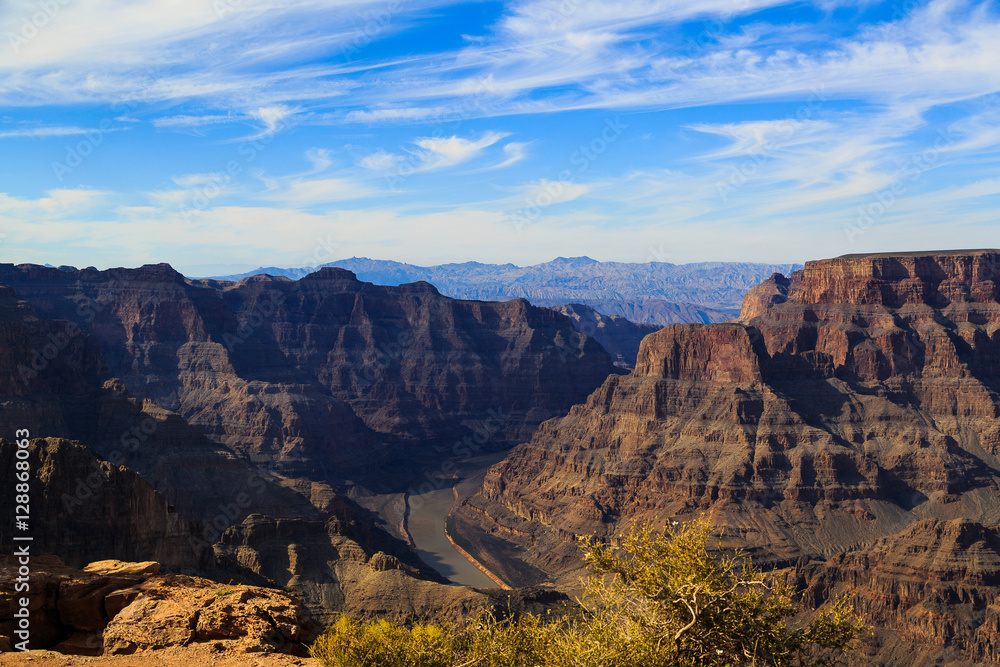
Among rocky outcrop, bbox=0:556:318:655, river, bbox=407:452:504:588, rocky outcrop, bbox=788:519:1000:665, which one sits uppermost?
rocky outcrop, bbox=0:556:318:655

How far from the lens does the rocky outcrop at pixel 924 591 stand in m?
81.2

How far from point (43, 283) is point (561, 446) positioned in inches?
5276

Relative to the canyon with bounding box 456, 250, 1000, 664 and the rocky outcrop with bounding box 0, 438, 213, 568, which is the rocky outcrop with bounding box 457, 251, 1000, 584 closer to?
the canyon with bounding box 456, 250, 1000, 664

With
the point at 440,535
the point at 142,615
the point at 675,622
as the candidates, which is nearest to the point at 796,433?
the point at 440,535

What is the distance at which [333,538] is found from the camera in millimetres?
79750

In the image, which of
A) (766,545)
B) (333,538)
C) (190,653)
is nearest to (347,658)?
(190,653)

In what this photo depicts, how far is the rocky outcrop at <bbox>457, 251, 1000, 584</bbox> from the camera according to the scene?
124 m

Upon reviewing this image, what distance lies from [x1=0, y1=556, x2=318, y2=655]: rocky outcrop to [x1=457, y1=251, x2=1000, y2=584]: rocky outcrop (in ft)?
296

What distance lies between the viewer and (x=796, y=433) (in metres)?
133

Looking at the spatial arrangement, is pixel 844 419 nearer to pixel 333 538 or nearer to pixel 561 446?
pixel 561 446

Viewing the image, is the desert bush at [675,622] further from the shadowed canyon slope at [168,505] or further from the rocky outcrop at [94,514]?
the rocky outcrop at [94,514]

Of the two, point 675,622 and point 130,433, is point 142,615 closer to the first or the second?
point 675,622

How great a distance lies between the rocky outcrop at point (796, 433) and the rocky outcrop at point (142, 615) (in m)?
90.3

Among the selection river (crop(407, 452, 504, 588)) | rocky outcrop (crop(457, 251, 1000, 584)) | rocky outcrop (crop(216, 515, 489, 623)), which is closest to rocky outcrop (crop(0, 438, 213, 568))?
rocky outcrop (crop(216, 515, 489, 623))
